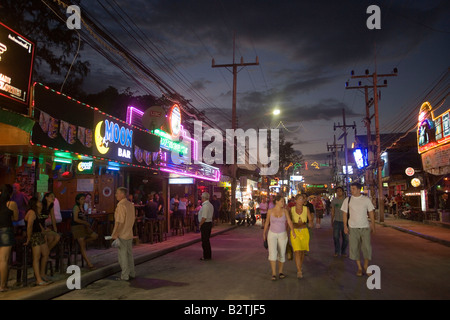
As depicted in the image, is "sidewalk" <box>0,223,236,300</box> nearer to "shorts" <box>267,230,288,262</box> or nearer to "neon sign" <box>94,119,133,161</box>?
"neon sign" <box>94,119,133,161</box>

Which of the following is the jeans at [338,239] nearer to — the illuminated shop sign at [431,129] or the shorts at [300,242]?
the shorts at [300,242]

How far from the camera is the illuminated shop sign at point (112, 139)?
10836 millimetres

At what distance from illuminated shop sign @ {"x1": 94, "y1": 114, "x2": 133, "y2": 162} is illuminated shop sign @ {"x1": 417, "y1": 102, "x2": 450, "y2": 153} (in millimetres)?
14879

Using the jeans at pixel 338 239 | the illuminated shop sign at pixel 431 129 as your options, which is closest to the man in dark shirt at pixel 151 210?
the jeans at pixel 338 239

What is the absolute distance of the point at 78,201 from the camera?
885cm

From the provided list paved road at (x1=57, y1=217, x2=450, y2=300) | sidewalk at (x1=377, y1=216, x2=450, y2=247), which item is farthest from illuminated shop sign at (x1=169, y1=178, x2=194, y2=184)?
sidewalk at (x1=377, y1=216, x2=450, y2=247)

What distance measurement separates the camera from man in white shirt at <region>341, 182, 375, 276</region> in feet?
26.1

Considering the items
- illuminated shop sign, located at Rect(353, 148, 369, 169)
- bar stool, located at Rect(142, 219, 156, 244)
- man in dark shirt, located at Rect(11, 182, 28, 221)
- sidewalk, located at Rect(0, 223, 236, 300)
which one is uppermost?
illuminated shop sign, located at Rect(353, 148, 369, 169)

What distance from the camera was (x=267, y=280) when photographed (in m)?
7.54

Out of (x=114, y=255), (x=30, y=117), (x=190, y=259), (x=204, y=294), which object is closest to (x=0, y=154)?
(x=30, y=117)

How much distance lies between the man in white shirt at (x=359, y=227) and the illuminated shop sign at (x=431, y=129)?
41.7 ft

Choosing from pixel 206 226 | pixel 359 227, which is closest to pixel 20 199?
pixel 206 226

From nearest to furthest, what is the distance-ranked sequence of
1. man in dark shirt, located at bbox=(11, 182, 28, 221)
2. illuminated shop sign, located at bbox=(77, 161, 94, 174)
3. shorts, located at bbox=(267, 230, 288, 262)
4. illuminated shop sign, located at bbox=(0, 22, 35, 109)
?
illuminated shop sign, located at bbox=(0, 22, 35, 109)
shorts, located at bbox=(267, 230, 288, 262)
man in dark shirt, located at bbox=(11, 182, 28, 221)
illuminated shop sign, located at bbox=(77, 161, 94, 174)

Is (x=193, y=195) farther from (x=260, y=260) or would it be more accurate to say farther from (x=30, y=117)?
(x=30, y=117)
